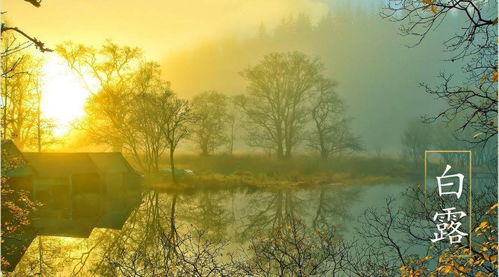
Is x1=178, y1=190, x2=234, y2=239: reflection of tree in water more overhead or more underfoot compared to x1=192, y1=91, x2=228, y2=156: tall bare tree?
more underfoot

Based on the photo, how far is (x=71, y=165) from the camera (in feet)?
105

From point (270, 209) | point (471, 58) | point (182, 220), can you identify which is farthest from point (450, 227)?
point (270, 209)

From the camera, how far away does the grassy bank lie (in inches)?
1481

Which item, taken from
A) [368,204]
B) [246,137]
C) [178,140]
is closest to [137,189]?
[178,140]

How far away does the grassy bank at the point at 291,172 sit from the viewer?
123 feet

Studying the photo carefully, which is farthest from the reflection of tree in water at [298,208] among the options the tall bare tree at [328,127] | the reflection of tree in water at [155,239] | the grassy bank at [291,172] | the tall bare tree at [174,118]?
the tall bare tree at [174,118]

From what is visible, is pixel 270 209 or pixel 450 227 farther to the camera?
pixel 270 209

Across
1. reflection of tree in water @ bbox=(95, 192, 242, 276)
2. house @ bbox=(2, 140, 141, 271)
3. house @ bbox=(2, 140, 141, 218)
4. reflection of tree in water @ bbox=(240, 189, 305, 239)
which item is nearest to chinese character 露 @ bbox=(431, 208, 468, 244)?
reflection of tree in water @ bbox=(95, 192, 242, 276)

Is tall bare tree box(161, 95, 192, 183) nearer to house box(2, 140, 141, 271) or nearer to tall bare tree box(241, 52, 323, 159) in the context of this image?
house box(2, 140, 141, 271)

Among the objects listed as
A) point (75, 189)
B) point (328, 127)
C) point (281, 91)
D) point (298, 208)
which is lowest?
point (298, 208)

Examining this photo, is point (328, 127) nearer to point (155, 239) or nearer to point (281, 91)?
point (281, 91)

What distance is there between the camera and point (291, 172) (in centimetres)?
3906

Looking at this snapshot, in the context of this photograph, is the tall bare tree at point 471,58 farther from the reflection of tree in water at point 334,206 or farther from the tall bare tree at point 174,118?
the tall bare tree at point 174,118

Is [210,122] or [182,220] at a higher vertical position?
[210,122]
